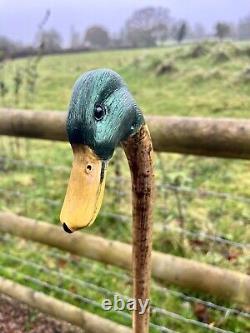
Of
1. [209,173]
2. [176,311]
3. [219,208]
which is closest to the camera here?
[176,311]

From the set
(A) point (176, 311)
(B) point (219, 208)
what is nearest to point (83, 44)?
(B) point (219, 208)

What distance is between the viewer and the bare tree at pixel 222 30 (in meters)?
6.48

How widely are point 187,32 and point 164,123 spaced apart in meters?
6.12

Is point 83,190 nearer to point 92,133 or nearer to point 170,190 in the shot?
point 92,133

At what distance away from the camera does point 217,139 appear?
1.03 meters

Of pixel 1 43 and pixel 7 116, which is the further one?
pixel 1 43

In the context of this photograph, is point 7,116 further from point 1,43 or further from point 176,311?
point 1,43

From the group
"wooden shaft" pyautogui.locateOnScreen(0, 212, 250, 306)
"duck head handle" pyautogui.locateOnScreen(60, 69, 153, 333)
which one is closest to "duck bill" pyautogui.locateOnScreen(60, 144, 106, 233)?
"duck head handle" pyautogui.locateOnScreen(60, 69, 153, 333)

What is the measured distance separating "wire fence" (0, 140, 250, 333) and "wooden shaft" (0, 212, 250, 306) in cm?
13

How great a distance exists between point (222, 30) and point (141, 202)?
6129mm

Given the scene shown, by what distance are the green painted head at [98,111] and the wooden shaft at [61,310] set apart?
2.66ft

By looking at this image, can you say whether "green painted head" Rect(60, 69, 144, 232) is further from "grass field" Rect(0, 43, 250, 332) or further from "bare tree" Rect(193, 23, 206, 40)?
"bare tree" Rect(193, 23, 206, 40)

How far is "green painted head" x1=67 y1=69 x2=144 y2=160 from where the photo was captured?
26.0 inches

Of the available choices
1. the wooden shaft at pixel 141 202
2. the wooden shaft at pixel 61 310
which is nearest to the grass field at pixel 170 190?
the wooden shaft at pixel 61 310
